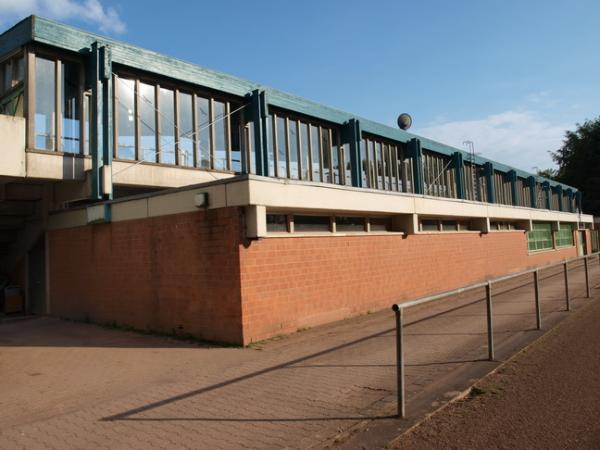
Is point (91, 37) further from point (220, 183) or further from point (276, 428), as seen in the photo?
point (276, 428)

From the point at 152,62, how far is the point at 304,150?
6583 mm

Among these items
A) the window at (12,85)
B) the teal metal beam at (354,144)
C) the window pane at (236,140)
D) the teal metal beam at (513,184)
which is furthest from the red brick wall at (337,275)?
the teal metal beam at (513,184)

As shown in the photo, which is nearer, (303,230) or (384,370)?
(384,370)

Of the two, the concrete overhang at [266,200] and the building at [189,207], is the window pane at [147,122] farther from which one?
the concrete overhang at [266,200]

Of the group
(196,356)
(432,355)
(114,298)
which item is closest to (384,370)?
(432,355)

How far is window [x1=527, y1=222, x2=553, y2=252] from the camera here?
26.7 meters

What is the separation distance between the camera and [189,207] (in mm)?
9250

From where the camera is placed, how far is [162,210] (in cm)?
982

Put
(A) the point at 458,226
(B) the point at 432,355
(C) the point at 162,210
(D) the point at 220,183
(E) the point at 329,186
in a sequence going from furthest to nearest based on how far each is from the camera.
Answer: (A) the point at 458,226 → (E) the point at 329,186 → (C) the point at 162,210 → (D) the point at 220,183 → (B) the point at 432,355

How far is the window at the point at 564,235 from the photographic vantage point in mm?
32656

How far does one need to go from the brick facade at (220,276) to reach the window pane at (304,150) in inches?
207

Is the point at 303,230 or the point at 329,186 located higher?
the point at 329,186

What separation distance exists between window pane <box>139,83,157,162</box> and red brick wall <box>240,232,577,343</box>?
6.17m

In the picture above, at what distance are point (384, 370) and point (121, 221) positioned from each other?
724 cm
